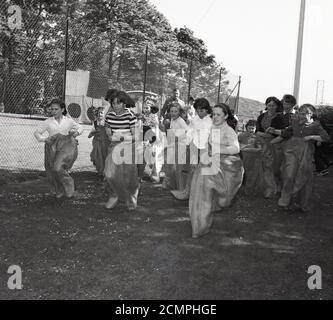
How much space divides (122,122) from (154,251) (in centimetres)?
245

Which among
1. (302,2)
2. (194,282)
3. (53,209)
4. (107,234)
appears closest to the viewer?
(194,282)

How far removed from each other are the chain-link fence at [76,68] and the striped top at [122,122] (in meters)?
3.67

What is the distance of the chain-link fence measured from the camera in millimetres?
13641

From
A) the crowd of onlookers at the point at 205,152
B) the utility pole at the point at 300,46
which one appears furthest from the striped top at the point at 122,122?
the utility pole at the point at 300,46

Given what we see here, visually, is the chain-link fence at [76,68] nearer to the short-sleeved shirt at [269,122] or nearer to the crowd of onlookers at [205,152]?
the crowd of onlookers at [205,152]

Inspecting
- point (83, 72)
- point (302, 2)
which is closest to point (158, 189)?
point (302, 2)

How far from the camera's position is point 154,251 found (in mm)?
4867

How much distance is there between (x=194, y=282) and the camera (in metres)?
4.03

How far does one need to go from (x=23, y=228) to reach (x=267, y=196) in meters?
4.81

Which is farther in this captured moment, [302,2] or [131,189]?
[302,2]

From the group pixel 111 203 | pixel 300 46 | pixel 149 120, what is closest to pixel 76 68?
pixel 300 46

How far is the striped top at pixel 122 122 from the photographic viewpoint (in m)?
6.61

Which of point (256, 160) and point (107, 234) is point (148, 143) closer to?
point (256, 160)

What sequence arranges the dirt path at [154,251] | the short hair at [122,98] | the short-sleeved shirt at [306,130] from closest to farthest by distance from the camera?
the dirt path at [154,251], the short hair at [122,98], the short-sleeved shirt at [306,130]
